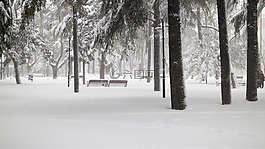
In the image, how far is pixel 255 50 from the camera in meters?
14.6

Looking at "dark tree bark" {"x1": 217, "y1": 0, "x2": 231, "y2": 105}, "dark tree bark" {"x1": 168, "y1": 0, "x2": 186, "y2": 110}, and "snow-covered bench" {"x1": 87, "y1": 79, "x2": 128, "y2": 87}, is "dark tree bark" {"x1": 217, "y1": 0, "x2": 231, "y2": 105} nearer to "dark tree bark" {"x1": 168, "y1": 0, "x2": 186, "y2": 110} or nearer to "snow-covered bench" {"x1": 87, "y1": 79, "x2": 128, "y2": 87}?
"dark tree bark" {"x1": 168, "y1": 0, "x2": 186, "y2": 110}

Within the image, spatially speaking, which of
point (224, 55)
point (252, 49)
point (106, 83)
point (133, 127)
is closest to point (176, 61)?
point (224, 55)

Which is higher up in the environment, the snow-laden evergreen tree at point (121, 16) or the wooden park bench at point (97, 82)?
the snow-laden evergreen tree at point (121, 16)

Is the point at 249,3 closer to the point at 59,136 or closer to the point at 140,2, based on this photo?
the point at 140,2

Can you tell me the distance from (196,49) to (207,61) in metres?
2.72

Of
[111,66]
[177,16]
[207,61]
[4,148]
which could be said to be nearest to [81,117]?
[4,148]

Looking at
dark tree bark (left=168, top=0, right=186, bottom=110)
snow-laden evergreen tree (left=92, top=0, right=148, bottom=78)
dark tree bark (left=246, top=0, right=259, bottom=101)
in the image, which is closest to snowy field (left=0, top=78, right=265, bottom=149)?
dark tree bark (left=168, top=0, right=186, bottom=110)

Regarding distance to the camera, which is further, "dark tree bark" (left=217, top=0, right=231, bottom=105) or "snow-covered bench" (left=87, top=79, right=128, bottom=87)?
"snow-covered bench" (left=87, top=79, right=128, bottom=87)

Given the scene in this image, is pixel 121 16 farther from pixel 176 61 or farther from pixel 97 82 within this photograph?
pixel 97 82

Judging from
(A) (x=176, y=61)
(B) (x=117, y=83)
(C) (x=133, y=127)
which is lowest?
(C) (x=133, y=127)

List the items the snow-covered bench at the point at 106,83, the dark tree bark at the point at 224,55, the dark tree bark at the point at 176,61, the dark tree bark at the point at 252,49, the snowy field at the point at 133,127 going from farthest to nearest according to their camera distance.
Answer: the snow-covered bench at the point at 106,83
the dark tree bark at the point at 252,49
the dark tree bark at the point at 224,55
the dark tree bark at the point at 176,61
the snowy field at the point at 133,127

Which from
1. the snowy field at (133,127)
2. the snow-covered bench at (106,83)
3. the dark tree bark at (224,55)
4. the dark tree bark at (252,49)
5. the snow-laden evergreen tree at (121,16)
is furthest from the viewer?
the snow-covered bench at (106,83)

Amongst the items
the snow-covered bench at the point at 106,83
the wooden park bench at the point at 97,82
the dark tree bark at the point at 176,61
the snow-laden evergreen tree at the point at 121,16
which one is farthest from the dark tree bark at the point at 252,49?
the wooden park bench at the point at 97,82

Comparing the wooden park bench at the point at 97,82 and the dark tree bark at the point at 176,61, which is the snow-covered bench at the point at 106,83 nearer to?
the wooden park bench at the point at 97,82
